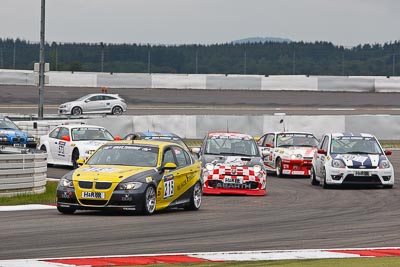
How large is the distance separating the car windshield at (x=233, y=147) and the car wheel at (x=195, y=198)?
478 cm

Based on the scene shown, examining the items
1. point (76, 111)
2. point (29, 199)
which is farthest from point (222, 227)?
point (76, 111)

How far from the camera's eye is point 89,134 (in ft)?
99.6

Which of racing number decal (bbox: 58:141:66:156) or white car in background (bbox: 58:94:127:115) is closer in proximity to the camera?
racing number decal (bbox: 58:141:66:156)

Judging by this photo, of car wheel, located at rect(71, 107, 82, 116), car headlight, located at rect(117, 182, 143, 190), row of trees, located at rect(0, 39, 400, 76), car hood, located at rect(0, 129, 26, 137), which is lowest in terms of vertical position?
car headlight, located at rect(117, 182, 143, 190)

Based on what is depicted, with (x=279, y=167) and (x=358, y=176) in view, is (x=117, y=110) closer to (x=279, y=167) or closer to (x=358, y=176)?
(x=279, y=167)

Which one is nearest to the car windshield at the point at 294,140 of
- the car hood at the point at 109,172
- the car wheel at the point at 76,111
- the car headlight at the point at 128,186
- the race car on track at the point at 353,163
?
the race car on track at the point at 353,163

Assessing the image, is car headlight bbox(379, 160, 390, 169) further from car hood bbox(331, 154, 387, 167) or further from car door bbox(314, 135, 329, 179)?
car door bbox(314, 135, 329, 179)

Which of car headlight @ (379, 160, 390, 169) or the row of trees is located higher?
the row of trees

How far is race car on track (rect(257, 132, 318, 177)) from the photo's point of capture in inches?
1151

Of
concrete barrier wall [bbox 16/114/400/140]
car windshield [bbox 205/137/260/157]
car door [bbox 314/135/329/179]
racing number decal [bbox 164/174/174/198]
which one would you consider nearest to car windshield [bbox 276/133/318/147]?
car door [bbox 314/135/329/179]

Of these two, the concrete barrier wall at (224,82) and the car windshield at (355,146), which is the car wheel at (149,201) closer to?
the car windshield at (355,146)

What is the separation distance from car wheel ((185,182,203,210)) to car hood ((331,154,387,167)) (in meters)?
7.01

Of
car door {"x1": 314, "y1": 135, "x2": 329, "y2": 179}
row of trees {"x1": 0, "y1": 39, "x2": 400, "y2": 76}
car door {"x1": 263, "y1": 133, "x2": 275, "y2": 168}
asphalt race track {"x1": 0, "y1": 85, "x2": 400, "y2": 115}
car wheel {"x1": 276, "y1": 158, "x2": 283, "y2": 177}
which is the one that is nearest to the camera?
car door {"x1": 314, "y1": 135, "x2": 329, "y2": 179}

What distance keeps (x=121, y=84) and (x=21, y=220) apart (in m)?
43.8
